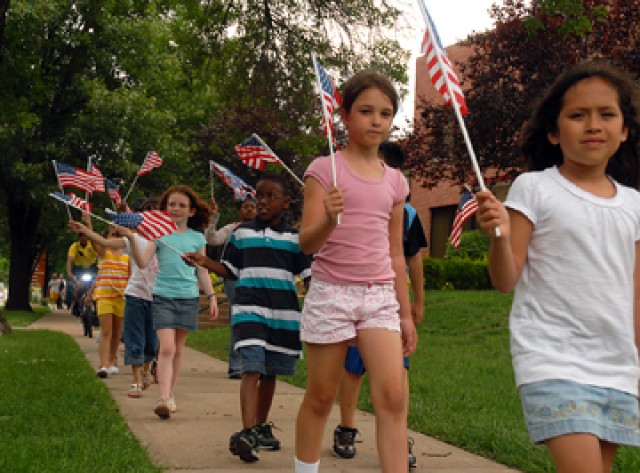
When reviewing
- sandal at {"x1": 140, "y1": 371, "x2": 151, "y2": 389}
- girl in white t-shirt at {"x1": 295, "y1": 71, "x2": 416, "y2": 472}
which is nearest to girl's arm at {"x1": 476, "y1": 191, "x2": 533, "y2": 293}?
girl in white t-shirt at {"x1": 295, "y1": 71, "x2": 416, "y2": 472}

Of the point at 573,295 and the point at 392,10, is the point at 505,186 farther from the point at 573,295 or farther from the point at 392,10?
the point at 573,295

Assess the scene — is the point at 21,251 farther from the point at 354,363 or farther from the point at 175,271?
the point at 354,363

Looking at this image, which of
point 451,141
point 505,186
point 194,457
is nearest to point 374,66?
point 451,141

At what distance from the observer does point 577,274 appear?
119 inches

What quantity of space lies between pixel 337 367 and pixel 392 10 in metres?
9.85

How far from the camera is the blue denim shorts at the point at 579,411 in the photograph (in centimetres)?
283

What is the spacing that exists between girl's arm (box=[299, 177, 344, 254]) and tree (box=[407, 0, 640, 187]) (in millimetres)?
13601

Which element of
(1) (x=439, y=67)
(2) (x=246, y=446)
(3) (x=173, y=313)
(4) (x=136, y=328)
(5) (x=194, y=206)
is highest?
(1) (x=439, y=67)

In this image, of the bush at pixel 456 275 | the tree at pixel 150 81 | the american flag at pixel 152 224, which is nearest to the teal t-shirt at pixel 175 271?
the american flag at pixel 152 224

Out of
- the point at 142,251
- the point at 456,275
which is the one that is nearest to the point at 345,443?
the point at 142,251

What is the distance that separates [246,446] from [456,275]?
18587 millimetres

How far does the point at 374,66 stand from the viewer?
45.7 ft

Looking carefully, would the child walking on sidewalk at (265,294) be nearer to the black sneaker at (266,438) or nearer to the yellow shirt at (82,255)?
the black sneaker at (266,438)

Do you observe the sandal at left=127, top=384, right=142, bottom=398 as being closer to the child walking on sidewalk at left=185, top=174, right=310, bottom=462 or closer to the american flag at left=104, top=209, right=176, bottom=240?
the american flag at left=104, top=209, right=176, bottom=240
